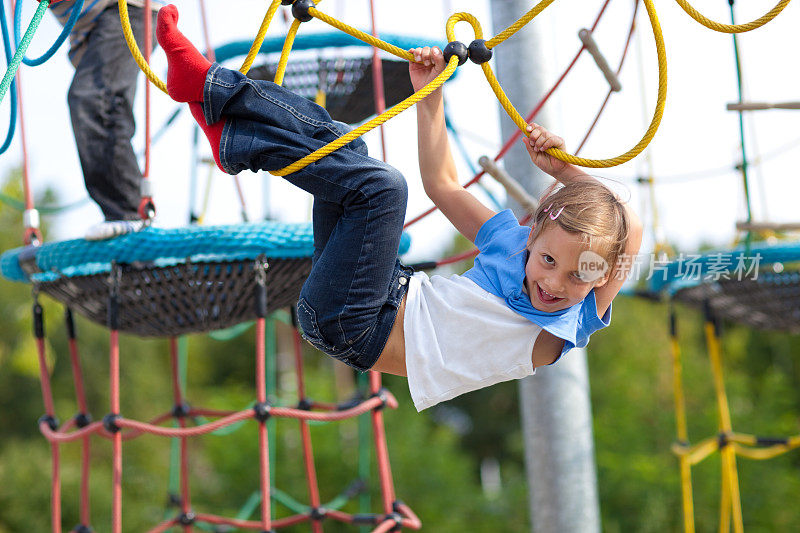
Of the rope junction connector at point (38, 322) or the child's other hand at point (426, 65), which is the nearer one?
the child's other hand at point (426, 65)

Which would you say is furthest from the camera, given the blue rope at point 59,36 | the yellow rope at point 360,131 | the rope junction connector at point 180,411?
the rope junction connector at point 180,411

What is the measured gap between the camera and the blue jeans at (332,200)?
122cm

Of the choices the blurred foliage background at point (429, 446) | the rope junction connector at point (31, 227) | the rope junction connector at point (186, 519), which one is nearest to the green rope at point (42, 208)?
the rope junction connector at point (31, 227)

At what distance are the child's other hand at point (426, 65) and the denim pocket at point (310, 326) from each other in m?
0.40

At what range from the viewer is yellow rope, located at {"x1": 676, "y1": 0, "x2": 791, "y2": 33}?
1.27 m

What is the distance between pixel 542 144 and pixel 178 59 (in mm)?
549

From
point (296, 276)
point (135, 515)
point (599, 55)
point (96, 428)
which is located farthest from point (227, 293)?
point (135, 515)

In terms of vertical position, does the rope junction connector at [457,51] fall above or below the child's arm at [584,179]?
above

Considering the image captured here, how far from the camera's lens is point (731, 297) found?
2.52 meters

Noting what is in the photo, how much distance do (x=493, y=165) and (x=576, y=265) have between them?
437 millimetres

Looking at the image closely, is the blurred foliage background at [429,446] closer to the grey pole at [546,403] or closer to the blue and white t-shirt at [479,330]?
the grey pole at [546,403]

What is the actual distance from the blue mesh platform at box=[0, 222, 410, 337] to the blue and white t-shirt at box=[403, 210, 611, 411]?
341 mm

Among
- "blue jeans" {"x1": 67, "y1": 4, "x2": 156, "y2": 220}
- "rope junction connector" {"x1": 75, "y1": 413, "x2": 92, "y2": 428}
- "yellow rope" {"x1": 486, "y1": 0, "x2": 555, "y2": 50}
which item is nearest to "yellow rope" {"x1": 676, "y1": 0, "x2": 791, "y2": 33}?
"yellow rope" {"x1": 486, "y1": 0, "x2": 555, "y2": 50}

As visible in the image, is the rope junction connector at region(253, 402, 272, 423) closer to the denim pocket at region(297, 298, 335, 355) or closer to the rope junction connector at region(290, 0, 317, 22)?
the denim pocket at region(297, 298, 335, 355)
